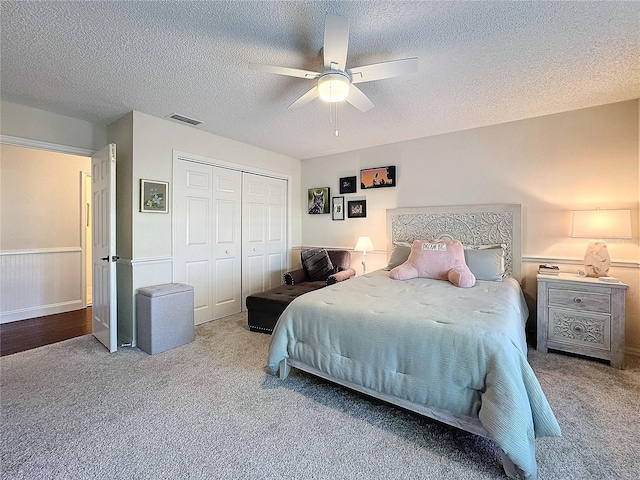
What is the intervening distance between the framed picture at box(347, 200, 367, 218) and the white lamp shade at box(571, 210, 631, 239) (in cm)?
239

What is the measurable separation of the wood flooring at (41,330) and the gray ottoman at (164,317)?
118cm

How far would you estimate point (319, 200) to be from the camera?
15.5 ft

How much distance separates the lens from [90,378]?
2.30 meters

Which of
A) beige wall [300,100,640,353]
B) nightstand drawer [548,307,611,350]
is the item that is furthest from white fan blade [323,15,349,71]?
nightstand drawer [548,307,611,350]

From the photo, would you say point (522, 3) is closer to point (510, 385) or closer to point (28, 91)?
point (510, 385)

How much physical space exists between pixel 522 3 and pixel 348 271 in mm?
3062

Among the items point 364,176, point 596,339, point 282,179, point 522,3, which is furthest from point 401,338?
point 282,179

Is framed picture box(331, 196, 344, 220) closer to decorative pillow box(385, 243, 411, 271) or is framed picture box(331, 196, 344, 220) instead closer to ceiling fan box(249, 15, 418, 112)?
decorative pillow box(385, 243, 411, 271)

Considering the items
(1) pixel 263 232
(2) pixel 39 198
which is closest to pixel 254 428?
(1) pixel 263 232

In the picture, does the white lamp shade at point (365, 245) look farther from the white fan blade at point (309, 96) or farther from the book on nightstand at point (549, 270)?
the white fan blade at point (309, 96)

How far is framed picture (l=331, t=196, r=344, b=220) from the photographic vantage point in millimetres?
4531

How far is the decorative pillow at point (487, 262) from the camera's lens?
9.66ft

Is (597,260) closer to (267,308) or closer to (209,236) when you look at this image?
(267,308)

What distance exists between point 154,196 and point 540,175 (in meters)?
4.22
